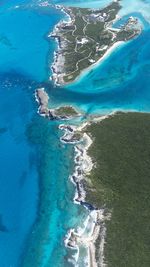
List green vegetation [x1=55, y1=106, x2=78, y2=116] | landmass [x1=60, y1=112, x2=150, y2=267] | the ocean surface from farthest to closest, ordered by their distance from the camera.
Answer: green vegetation [x1=55, y1=106, x2=78, y2=116]
the ocean surface
landmass [x1=60, y1=112, x2=150, y2=267]

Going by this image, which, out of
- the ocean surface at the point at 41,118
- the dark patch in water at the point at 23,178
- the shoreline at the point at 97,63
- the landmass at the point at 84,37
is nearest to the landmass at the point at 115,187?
the ocean surface at the point at 41,118

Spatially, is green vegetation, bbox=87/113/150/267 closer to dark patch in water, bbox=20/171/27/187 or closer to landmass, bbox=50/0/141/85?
dark patch in water, bbox=20/171/27/187

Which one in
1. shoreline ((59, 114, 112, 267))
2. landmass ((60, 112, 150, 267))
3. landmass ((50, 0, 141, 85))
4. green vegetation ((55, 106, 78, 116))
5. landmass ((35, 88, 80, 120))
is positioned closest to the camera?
landmass ((60, 112, 150, 267))

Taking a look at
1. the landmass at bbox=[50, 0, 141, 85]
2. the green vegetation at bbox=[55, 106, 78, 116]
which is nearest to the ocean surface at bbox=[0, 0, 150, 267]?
the green vegetation at bbox=[55, 106, 78, 116]

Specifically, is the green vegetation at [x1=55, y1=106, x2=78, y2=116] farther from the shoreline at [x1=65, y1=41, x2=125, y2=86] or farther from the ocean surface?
the shoreline at [x1=65, y1=41, x2=125, y2=86]

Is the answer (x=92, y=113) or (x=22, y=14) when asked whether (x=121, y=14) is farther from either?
(x=92, y=113)

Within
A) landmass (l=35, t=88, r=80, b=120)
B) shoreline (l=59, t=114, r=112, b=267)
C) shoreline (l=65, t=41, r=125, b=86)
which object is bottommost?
shoreline (l=59, t=114, r=112, b=267)

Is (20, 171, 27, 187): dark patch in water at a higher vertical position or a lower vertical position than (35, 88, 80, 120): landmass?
lower

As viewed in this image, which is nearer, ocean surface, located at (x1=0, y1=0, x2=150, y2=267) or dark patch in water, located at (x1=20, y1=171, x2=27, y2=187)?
ocean surface, located at (x1=0, y1=0, x2=150, y2=267)
